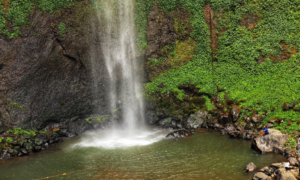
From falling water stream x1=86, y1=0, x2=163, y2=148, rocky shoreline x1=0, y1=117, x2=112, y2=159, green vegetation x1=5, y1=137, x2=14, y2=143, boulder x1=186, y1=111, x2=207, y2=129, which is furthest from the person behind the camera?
falling water stream x1=86, y1=0, x2=163, y2=148

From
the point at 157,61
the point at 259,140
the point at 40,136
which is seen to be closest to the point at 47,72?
the point at 40,136

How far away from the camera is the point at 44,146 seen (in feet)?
63.8

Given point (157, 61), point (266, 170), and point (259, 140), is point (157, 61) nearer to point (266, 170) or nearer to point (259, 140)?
point (259, 140)

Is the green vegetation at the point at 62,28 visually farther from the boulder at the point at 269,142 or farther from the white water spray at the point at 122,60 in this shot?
the boulder at the point at 269,142

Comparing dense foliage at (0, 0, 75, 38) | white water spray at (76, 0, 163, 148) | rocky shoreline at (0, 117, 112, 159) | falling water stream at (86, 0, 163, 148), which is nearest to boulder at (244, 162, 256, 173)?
falling water stream at (86, 0, 163, 148)

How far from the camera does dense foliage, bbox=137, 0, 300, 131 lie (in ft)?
71.6

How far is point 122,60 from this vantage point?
84.8ft

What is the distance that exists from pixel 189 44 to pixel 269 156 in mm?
14570

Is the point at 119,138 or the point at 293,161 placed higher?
the point at 119,138

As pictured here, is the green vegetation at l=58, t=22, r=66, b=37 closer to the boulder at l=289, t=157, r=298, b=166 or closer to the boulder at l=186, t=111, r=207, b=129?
the boulder at l=186, t=111, r=207, b=129

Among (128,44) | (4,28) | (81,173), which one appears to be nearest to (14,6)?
(4,28)

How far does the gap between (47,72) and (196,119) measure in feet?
47.3

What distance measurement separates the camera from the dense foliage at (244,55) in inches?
859

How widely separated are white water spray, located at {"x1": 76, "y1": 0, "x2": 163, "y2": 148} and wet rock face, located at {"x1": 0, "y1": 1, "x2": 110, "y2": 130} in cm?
122
